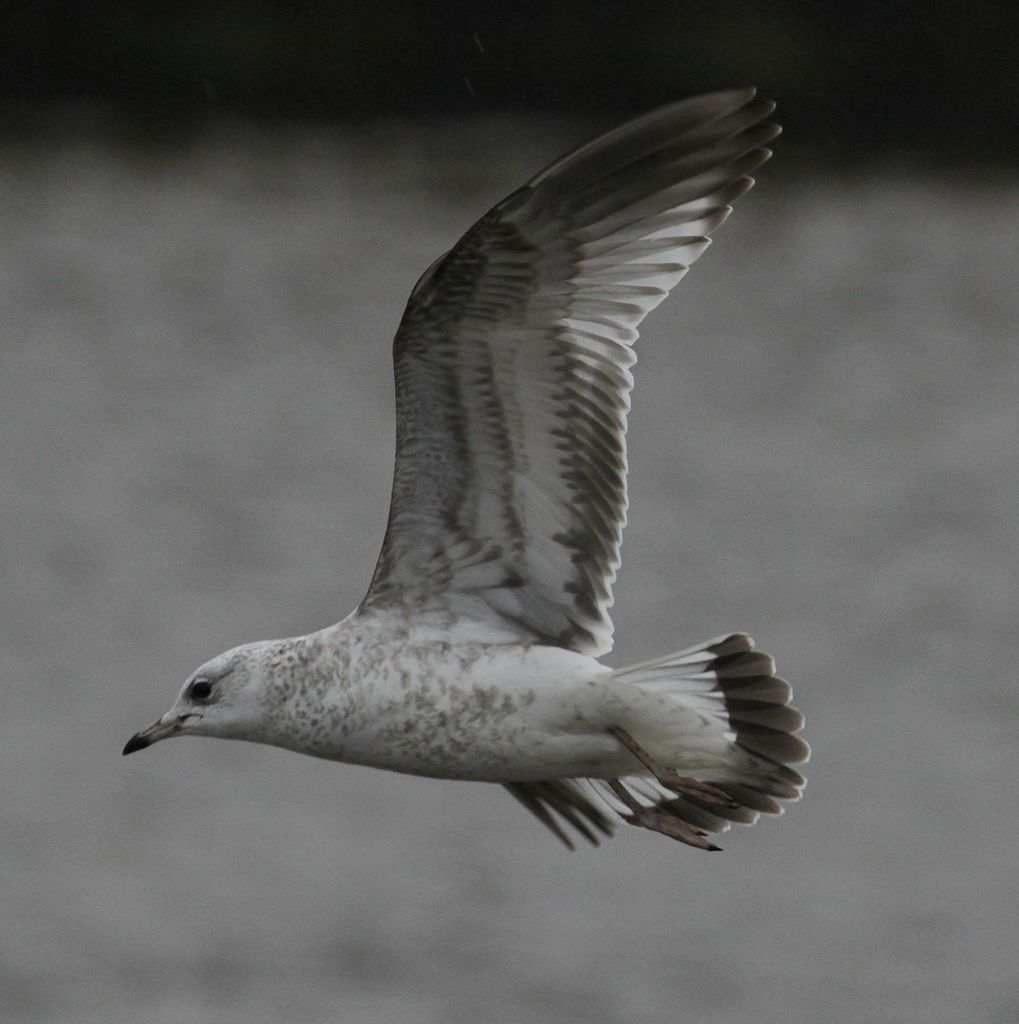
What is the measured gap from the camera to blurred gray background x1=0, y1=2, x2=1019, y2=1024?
52.7ft

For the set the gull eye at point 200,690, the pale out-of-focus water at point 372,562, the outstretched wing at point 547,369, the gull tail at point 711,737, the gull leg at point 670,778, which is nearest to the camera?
the outstretched wing at point 547,369

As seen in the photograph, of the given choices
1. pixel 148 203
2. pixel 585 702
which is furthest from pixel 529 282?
pixel 148 203

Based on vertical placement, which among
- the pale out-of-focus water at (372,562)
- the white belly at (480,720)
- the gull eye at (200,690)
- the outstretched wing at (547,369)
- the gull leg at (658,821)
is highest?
the pale out-of-focus water at (372,562)

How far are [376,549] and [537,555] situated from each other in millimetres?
12433

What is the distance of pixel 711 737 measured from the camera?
704 cm

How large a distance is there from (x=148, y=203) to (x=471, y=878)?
1395 cm

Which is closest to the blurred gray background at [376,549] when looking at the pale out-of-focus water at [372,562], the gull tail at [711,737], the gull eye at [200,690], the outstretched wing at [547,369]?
the pale out-of-focus water at [372,562]

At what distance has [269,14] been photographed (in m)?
23.9

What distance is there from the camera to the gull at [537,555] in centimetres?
668

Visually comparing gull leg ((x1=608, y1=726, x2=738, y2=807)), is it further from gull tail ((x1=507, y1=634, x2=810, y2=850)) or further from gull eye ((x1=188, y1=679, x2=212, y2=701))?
gull eye ((x1=188, y1=679, x2=212, y2=701))

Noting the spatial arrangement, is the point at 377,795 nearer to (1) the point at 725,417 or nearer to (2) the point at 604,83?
(1) the point at 725,417

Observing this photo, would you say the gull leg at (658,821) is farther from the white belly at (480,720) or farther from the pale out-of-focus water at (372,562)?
the pale out-of-focus water at (372,562)

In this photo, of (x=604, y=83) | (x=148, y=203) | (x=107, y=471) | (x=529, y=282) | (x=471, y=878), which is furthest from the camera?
(x=148, y=203)

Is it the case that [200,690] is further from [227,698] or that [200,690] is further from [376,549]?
[376,549]
